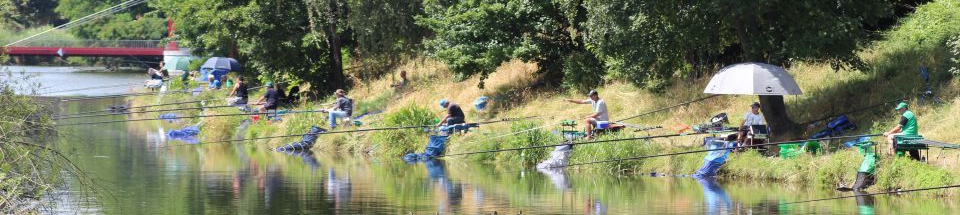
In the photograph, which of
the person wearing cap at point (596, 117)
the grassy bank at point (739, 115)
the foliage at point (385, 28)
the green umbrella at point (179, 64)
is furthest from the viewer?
the green umbrella at point (179, 64)

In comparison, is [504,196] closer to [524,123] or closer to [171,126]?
[524,123]

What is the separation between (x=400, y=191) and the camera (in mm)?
25422

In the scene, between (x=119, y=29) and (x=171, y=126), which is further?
(x=119, y=29)

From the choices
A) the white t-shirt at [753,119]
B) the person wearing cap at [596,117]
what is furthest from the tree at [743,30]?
Result: the white t-shirt at [753,119]

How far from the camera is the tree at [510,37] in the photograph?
117ft

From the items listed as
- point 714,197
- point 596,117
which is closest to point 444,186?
point 596,117

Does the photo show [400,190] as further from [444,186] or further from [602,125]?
[602,125]

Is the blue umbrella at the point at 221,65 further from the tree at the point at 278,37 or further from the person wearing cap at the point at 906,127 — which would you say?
the person wearing cap at the point at 906,127

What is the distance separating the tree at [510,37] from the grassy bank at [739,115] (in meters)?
0.88

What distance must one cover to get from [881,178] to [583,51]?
14577 millimetres

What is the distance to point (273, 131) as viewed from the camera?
38281mm

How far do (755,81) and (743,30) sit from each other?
2098 millimetres

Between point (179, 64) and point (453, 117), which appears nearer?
point (453, 117)

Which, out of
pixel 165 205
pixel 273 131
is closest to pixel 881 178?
pixel 165 205
